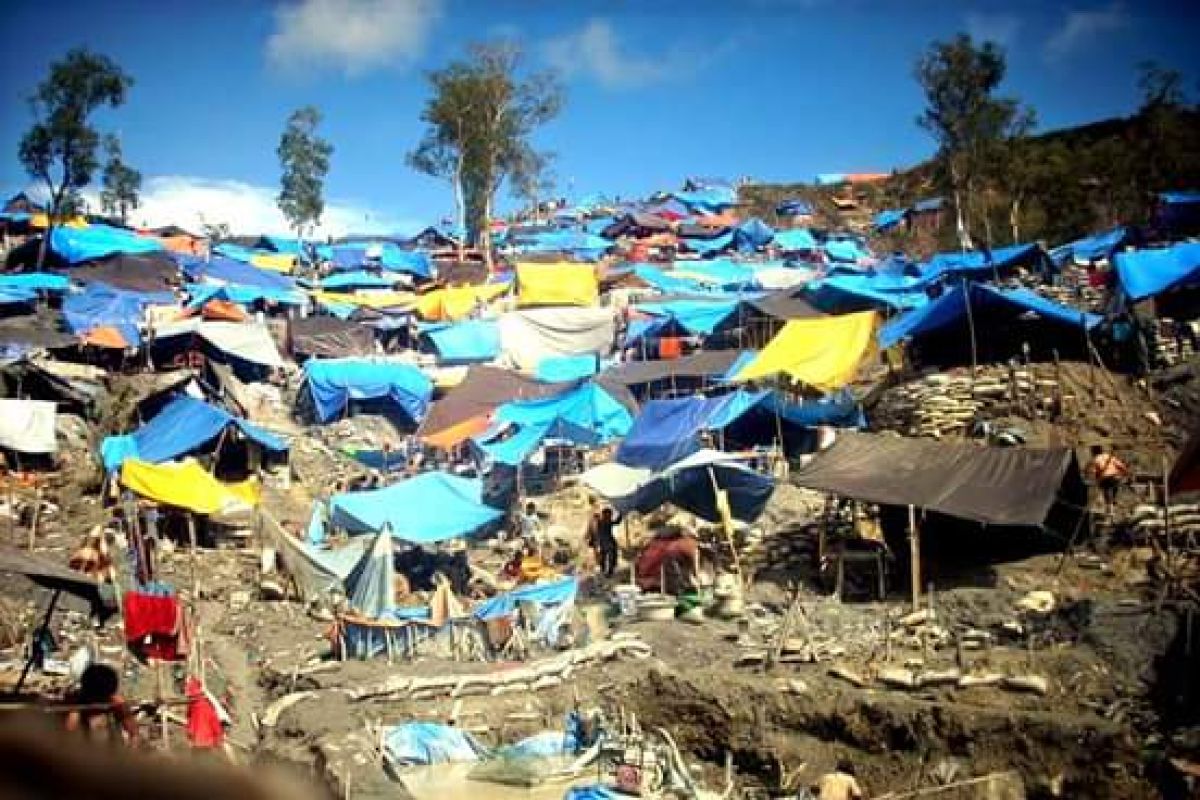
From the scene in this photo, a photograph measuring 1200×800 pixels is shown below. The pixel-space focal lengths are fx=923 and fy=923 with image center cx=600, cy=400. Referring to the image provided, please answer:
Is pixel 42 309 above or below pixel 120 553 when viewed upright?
above

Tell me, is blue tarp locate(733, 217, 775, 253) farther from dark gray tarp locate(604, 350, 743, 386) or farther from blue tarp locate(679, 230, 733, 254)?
dark gray tarp locate(604, 350, 743, 386)

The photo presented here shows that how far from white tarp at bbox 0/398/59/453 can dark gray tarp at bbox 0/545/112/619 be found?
11.1 m

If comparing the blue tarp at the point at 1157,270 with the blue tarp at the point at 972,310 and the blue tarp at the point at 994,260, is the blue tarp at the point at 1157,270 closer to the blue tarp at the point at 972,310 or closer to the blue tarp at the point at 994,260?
the blue tarp at the point at 972,310

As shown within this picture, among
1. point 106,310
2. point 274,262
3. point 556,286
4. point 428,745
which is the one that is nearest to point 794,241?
point 556,286

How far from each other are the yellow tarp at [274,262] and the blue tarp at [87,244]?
5.18 meters

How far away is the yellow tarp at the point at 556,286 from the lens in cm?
2681

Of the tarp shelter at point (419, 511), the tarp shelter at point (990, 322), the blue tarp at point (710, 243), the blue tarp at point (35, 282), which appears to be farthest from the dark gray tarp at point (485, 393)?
the blue tarp at point (710, 243)

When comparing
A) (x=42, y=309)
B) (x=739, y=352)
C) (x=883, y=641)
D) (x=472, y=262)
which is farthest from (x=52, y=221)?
(x=883, y=641)

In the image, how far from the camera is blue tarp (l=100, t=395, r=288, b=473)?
1608cm

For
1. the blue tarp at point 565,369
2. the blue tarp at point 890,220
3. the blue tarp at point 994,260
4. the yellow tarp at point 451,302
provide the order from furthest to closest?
the blue tarp at point 890,220 < the yellow tarp at point 451,302 < the blue tarp at point 565,369 < the blue tarp at point 994,260

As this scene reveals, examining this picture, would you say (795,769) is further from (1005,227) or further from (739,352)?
(1005,227)

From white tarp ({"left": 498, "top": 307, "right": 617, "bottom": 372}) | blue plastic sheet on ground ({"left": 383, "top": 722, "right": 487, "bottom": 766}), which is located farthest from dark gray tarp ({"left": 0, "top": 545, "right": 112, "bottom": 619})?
white tarp ({"left": 498, "top": 307, "right": 617, "bottom": 372})

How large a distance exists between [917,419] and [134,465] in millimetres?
11415

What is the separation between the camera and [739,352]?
20.1m
